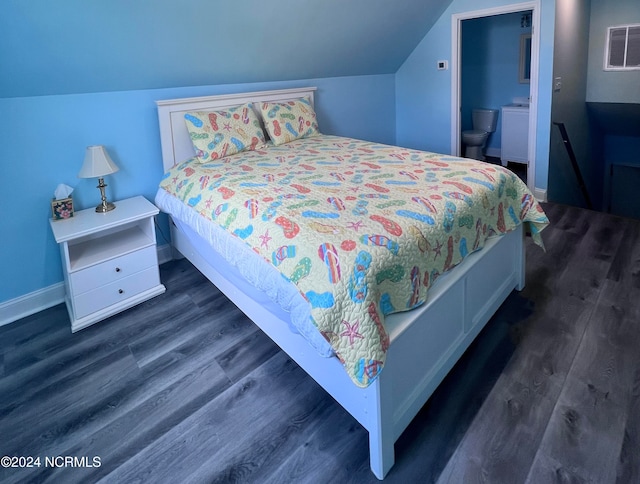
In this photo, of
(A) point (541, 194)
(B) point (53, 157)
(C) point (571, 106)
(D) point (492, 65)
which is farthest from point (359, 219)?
(D) point (492, 65)

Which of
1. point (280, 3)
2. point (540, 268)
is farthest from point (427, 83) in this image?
point (540, 268)

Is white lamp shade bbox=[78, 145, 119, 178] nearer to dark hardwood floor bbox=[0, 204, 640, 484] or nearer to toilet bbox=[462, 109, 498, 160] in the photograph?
dark hardwood floor bbox=[0, 204, 640, 484]

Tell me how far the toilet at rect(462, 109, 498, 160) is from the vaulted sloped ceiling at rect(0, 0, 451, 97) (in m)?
2.02

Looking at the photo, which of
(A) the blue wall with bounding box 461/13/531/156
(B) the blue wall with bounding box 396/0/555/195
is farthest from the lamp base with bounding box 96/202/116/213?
(A) the blue wall with bounding box 461/13/531/156

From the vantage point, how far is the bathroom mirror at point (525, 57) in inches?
196

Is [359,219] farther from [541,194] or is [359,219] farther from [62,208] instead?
[541,194]

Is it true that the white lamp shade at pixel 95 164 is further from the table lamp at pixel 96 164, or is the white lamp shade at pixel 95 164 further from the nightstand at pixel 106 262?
the nightstand at pixel 106 262

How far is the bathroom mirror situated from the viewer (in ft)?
16.4

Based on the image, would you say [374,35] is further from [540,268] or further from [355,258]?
[355,258]

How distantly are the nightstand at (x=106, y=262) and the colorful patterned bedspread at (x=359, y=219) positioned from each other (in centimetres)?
34

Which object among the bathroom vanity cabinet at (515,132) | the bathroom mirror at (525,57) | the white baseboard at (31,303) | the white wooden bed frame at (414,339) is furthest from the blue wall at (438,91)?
the white baseboard at (31,303)

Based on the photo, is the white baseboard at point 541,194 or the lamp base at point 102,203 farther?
the white baseboard at point 541,194

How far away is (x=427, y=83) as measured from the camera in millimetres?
4371

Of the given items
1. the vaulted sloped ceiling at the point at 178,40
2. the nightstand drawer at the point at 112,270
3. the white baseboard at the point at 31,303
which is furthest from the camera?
the white baseboard at the point at 31,303
